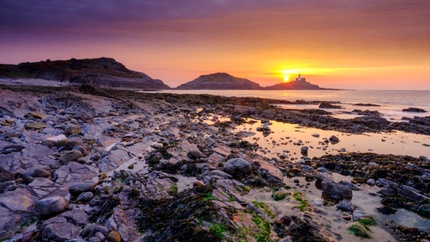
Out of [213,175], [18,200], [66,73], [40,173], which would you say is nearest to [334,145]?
[213,175]

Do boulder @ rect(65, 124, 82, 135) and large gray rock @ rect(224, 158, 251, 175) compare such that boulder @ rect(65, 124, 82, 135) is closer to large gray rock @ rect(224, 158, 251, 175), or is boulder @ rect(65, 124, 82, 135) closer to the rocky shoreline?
the rocky shoreline

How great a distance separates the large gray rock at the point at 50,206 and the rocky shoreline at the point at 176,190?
0.07 ft

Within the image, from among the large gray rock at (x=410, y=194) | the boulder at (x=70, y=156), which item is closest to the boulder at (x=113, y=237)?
the boulder at (x=70, y=156)

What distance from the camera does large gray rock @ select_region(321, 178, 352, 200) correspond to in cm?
737

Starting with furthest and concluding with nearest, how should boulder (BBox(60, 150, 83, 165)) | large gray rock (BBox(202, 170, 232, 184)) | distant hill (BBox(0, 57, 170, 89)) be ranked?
distant hill (BBox(0, 57, 170, 89)), boulder (BBox(60, 150, 83, 165)), large gray rock (BBox(202, 170, 232, 184))

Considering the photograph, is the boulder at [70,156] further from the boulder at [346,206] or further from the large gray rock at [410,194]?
the large gray rock at [410,194]

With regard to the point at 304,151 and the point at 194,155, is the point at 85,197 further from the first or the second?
the point at 304,151

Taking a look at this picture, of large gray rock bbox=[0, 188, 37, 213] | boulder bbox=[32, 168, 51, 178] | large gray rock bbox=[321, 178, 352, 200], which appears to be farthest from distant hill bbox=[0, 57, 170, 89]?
large gray rock bbox=[321, 178, 352, 200]

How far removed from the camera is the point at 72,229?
513cm

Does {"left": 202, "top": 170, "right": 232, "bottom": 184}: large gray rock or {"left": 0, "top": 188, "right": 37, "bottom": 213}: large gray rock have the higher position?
{"left": 0, "top": 188, "right": 37, "bottom": 213}: large gray rock

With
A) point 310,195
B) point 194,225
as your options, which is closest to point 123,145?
point 194,225

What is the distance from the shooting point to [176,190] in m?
7.33

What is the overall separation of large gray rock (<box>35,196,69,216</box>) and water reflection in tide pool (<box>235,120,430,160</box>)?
29.3ft

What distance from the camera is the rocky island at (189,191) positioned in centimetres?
526
